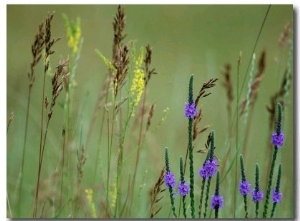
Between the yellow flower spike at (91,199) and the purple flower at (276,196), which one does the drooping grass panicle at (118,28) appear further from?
the purple flower at (276,196)

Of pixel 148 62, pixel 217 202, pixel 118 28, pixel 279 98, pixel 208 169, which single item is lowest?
pixel 217 202

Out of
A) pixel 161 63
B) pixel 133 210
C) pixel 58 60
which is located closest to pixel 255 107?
A: pixel 161 63

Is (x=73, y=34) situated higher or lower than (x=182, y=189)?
higher

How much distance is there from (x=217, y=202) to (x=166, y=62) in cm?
59

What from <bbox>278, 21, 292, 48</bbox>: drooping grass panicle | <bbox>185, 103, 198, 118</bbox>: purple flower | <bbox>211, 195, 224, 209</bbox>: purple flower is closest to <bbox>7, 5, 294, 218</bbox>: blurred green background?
<bbox>278, 21, 292, 48</bbox>: drooping grass panicle

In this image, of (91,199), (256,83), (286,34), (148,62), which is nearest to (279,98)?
(256,83)

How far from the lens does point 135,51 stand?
93.3 inches

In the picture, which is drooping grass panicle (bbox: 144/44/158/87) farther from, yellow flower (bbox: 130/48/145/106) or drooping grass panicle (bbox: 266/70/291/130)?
drooping grass panicle (bbox: 266/70/291/130)

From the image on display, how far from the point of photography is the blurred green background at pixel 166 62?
7.91 feet

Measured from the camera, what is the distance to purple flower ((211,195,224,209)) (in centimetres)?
220

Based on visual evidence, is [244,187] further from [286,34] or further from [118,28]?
[118,28]

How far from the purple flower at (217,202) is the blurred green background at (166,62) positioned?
14cm

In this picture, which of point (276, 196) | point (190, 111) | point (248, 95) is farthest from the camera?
point (248, 95)

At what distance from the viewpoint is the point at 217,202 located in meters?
2.21
